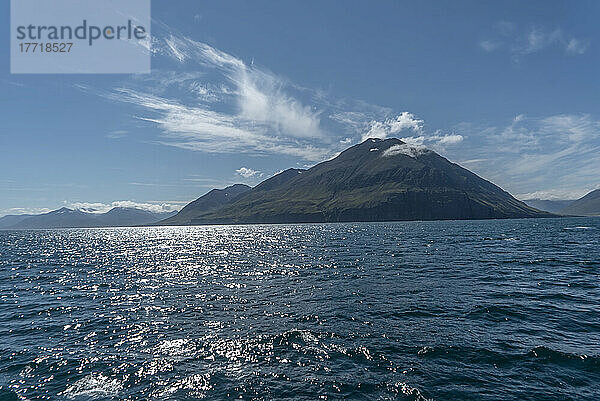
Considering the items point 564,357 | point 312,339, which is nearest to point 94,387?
point 312,339

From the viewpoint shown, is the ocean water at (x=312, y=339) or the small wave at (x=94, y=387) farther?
the ocean water at (x=312, y=339)

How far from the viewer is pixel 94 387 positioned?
18031 mm

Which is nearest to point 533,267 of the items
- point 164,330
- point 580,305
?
point 580,305

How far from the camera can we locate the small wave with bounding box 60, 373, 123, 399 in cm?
1722

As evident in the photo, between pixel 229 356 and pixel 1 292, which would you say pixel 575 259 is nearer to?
pixel 229 356

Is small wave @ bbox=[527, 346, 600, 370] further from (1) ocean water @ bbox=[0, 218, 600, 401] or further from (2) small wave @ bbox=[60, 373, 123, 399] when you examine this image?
(2) small wave @ bbox=[60, 373, 123, 399]

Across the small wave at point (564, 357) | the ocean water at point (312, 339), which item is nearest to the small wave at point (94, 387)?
the ocean water at point (312, 339)

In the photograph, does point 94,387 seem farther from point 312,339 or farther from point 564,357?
point 564,357

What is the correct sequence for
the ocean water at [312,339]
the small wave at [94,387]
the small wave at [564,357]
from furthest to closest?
the small wave at [564,357] → the ocean water at [312,339] → the small wave at [94,387]

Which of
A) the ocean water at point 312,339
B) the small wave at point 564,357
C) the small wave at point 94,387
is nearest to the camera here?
the small wave at point 94,387

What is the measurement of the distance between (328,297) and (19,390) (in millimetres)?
26786

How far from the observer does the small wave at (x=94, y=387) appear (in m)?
17.2

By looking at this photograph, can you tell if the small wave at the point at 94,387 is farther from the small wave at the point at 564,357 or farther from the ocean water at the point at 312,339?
the small wave at the point at 564,357

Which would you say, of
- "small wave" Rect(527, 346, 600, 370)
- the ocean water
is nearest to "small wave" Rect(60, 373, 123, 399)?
the ocean water
